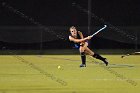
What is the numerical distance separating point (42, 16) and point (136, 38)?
4.45 meters

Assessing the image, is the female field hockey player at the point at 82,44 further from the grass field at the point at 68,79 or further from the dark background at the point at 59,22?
the dark background at the point at 59,22

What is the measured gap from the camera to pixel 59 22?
76.2 feet

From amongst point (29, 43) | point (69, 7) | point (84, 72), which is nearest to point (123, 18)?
point (69, 7)

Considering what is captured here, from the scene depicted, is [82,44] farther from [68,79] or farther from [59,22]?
[59,22]

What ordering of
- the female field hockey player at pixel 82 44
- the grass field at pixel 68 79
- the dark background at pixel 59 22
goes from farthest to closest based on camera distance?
the dark background at pixel 59 22
the female field hockey player at pixel 82 44
the grass field at pixel 68 79

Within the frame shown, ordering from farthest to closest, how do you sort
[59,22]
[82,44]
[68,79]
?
[59,22], [82,44], [68,79]

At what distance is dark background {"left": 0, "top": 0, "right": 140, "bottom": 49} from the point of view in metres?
22.5

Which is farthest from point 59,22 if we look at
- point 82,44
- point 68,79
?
point 68,79

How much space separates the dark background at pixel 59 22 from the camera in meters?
22.5

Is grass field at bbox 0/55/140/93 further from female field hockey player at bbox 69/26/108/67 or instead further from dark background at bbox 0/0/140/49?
dark background at bbox 0/0/140/49

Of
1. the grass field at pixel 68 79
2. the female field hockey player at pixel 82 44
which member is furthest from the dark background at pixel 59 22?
the female field hockey player at pixel 82 44

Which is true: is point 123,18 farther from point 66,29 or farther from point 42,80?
point 42,80

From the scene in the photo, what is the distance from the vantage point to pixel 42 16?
23.3 metres

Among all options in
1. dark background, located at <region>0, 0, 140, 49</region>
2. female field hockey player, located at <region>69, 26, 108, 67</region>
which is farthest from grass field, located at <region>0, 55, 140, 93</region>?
dark background, located at <region>0, 0, 140, 49</region>
